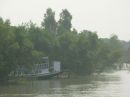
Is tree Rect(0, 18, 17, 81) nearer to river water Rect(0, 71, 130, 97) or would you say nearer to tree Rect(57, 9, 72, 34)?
river water Rect(0, 71, 130, 97)

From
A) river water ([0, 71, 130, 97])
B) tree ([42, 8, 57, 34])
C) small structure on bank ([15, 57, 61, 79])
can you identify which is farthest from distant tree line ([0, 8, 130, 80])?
river water ([0, 71, 130, 97])

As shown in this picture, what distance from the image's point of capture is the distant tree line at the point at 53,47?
5822 centimetres

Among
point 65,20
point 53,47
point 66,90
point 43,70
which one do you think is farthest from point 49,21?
point 66,90

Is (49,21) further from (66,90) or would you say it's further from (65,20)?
(66,90)

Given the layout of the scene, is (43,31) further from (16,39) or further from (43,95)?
(43,95)

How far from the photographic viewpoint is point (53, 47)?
8281 cm

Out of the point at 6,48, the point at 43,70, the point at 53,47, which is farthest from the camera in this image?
the point at 53,47

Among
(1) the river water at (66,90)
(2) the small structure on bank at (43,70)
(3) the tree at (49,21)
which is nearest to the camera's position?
(1) the river water at (66,90)

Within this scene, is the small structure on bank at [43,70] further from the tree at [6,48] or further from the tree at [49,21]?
the tree at [49,21]

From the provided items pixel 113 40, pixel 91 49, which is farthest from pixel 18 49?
pixel 113 40

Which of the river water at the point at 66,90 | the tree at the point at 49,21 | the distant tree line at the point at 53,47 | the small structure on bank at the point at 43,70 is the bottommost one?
the river water at the point at 66,90

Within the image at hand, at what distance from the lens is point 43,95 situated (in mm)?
43531

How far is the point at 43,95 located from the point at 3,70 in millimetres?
14964

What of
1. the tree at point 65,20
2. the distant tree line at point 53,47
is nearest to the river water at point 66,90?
the distant tree line at point 53,47
